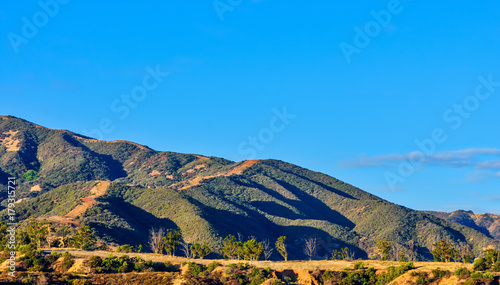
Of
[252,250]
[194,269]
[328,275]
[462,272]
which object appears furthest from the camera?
[252,250]

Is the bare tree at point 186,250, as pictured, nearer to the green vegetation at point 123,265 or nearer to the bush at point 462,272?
the green vegetation at point 123,265

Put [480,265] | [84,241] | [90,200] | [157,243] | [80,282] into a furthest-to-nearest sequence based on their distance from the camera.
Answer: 1. [90,200]
2. [157,243]
3. [84,241]
4. [480,265]
5. [80,282]

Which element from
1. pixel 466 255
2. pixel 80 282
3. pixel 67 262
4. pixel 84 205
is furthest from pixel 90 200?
pixel 80 282

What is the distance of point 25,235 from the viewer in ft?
368

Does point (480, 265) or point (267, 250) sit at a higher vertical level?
point (267, 250)

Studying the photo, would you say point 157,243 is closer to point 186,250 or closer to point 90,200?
point 186,250

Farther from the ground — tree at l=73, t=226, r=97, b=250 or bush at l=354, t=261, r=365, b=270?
tree at l=73, t=226, r=97, b=250

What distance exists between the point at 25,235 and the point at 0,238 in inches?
250

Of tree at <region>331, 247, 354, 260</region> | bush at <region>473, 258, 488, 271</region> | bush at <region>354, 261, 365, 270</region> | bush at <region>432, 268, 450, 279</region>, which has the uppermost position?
tree at <region>331, 247, 354, 260</region>

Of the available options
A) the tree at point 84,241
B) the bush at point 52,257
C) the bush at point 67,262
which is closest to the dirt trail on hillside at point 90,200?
the tree at point 84,241

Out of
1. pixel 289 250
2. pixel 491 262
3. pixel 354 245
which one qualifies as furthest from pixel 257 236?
Result: pixel 491 262

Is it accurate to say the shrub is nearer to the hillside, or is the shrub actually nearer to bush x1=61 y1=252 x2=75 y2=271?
the hillside

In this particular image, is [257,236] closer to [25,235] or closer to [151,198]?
[151,198]

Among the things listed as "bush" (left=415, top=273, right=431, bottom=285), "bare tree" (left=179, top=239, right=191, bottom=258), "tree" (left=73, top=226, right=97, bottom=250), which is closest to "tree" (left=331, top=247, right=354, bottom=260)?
"bare tree" (left=179, top=239, right=191, bottom=258)
